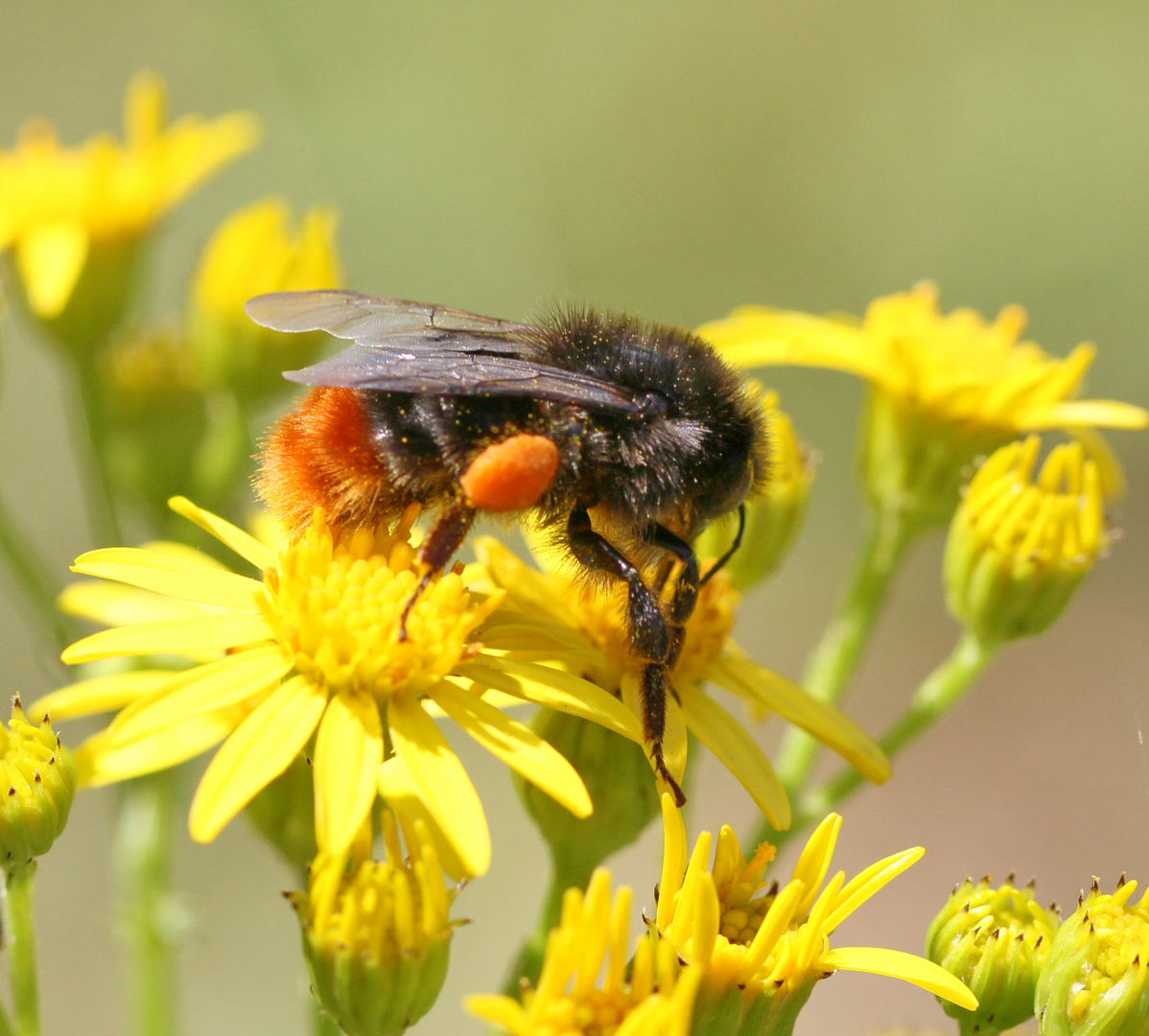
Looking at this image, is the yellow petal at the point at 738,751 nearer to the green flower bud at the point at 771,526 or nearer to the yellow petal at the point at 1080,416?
the green flower bud at the point at 771,526

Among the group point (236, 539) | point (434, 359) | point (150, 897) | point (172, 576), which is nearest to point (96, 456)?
point (150, 897)

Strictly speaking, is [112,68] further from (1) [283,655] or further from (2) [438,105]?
(1) [283,655]

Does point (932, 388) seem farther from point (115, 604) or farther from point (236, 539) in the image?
point (115, 604)

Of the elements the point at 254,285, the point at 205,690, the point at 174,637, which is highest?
the point at 254,285

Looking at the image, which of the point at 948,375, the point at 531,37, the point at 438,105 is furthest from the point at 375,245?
the point at 948,375

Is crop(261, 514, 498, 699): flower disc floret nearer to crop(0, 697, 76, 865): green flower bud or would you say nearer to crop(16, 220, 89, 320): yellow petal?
crop(0, 697, 76, 865): green flower bud

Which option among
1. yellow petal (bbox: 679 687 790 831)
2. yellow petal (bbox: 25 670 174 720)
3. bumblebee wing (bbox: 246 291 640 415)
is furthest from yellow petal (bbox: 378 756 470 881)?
yellow petal (bbox: 25 670 174 720)
